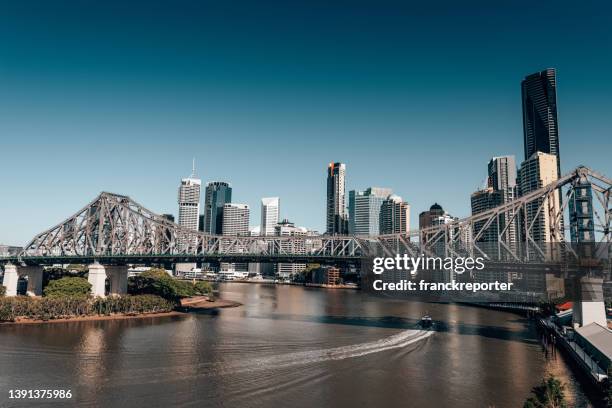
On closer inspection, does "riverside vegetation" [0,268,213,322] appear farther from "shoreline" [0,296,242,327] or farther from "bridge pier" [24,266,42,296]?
"bridge pier" [24,266,42,296]

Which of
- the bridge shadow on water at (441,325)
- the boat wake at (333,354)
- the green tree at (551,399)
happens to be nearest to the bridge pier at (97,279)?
the bridge shadow on water at (441,325)

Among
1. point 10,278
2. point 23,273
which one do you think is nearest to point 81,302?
point 10,278

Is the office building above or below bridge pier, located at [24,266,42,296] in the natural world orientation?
above

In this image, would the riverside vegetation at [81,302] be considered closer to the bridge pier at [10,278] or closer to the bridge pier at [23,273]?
the bridge pier at [23,273]

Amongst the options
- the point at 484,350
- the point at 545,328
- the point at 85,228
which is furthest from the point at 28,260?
the point at 545,328

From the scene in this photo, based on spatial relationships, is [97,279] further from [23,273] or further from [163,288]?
[23,273]

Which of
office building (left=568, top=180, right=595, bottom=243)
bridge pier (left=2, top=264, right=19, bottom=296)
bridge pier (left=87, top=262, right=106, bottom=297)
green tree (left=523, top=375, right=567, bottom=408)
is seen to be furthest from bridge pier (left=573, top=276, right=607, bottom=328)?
bridge pier (left=2, top=264, right=19, bottom=296)

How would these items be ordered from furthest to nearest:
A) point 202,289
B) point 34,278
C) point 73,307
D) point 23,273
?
point 202,289
point 23,273
point 34,278
point 73,307
